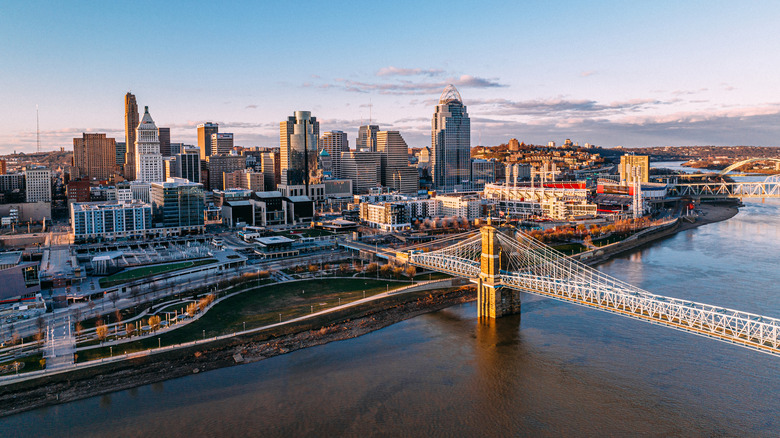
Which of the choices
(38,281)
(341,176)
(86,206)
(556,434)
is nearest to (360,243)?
(38,281)

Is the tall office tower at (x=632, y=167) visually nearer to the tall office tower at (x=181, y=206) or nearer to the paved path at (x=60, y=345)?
the tall office tower at (x=181, y=206)

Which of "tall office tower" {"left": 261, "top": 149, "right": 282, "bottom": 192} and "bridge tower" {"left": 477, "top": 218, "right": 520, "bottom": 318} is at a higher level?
"tall office tower" {"left": 261, "top": 149, "right": 282, "bottom": 192}

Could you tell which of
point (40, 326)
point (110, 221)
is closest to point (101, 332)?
point (40, 326)

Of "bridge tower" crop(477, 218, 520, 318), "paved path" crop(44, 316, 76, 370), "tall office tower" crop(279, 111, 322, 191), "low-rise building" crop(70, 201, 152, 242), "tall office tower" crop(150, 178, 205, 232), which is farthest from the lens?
"tall office tower" crop(279, 111, 322, 191)

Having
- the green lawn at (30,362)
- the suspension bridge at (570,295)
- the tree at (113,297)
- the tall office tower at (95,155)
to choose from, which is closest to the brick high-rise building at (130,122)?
the tall office tower at (95,155)

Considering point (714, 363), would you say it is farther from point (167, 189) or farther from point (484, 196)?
point (484, 196)

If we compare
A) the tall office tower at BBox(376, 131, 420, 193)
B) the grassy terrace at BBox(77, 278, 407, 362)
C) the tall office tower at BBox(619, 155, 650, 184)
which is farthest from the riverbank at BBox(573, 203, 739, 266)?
the tall office tower at BBox(376, 131, 420, 193)

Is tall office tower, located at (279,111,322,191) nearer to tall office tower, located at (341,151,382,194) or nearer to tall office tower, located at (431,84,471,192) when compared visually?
tall office tower, located at (341,151,382,194)

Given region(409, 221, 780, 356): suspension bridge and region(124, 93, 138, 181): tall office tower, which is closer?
region(409, 221, 780, 356): suspension bridge

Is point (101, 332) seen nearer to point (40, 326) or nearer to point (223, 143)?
point (40, 326)
